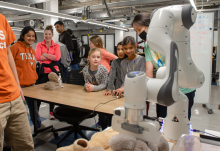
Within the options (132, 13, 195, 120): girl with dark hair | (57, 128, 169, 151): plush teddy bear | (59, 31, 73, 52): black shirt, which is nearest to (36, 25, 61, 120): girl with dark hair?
(59, 31, 73, 52): black shirt

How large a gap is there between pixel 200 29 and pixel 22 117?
314 centimetres

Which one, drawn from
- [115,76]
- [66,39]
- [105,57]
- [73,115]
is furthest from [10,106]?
[66,39]

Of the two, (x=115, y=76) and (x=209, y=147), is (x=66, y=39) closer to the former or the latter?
(x=115, y=76)

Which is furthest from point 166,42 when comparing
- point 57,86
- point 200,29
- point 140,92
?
point 200,29

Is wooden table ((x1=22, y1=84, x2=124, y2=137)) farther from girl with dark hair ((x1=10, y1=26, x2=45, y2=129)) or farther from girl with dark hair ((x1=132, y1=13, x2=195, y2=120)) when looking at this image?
girl with dark hair ((x1=132, y1=13, x2=195, y2=120))

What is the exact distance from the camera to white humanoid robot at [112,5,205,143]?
617 mm

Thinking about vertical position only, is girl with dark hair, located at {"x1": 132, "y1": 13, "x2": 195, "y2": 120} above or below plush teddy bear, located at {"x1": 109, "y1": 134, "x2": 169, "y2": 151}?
above

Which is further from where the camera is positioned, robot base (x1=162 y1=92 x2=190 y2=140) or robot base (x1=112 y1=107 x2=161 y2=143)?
robot base (x1=162 y1=92 x2=190 y2=140)

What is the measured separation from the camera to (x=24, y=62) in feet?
6.77

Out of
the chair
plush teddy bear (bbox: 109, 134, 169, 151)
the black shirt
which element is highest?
the black shirt

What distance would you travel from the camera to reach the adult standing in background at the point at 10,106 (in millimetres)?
1229

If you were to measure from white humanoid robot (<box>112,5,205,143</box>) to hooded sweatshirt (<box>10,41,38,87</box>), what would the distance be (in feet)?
5.78

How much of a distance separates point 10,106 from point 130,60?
120 centimetres

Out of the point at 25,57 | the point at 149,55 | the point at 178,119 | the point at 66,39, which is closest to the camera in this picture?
the point at 178,119
